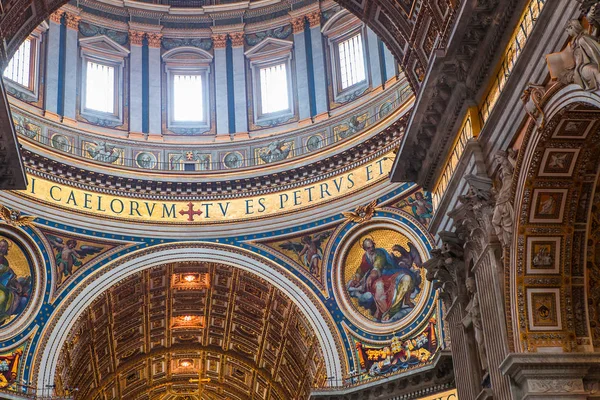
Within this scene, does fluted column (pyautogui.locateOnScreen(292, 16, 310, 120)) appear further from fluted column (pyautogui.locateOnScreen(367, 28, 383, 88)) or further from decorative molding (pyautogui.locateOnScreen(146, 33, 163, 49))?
decorative molding (pyautogui.locateOnScreen(146, 33, 163, 49))

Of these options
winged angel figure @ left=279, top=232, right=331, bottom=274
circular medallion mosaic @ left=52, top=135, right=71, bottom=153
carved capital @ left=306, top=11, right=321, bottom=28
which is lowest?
winged angel figure @ left=279, top=232, right=331, bottom=274

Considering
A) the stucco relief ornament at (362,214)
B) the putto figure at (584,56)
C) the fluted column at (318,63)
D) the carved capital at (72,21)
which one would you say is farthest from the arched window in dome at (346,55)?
the putto figure at (584,56)

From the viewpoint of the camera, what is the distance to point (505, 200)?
15.5 meters

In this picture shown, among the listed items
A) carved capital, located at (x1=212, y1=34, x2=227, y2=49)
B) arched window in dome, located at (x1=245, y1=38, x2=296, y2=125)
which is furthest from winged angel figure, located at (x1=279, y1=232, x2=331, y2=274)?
carved capital, located at (x1=212, y1=34, x2=227, y2=49)

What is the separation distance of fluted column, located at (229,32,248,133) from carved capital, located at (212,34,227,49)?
0.94 ft

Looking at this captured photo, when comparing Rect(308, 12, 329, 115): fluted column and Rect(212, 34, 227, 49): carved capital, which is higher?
Rect(212, 34, 227, 49): carved capital

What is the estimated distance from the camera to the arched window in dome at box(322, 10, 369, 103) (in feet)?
110

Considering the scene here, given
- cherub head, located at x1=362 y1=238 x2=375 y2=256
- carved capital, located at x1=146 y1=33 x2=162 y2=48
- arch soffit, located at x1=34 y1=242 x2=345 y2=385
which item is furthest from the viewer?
carved capital, located at x1=146 y1=33 x2=162 y2=48

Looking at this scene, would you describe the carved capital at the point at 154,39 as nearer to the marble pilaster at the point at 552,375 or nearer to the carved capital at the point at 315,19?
the carved capital at the point at 315,19

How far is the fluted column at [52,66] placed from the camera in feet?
108

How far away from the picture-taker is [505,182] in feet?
50.6

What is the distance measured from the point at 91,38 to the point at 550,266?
76.5 feet

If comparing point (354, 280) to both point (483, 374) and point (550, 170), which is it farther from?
point (550, 170)

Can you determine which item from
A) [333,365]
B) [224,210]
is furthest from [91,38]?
[333,365]
